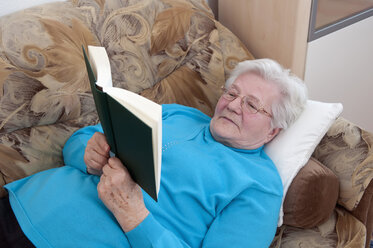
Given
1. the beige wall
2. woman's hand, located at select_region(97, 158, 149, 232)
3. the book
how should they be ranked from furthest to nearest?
the beige wall → woman's hand, located at select_region(97, 158, 149, 232) → the book

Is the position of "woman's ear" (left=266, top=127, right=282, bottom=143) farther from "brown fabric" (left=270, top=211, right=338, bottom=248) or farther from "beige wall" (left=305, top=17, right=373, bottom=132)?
"beige wall" (left=305, top=17, right=373, bottom=132)

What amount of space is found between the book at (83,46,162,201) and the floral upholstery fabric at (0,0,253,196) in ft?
1.51

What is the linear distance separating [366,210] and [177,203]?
0.70 metres

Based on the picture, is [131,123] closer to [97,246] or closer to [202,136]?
[97,246]

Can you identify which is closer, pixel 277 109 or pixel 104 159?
pixel 104 159

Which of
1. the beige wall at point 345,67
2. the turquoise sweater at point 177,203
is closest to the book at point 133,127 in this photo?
the turquoise sweater at point 177,203

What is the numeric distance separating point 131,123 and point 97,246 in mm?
488

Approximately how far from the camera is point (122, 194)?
926 mm

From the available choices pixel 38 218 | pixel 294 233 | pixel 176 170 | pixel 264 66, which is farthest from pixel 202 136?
pixel 38 218

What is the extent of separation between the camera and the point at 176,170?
47.3 inches

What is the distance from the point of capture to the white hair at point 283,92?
4.35 feet

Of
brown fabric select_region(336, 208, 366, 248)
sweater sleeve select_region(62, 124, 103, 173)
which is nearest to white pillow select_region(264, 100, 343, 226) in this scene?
brown fabric select_region(336, 208, 366, 248)

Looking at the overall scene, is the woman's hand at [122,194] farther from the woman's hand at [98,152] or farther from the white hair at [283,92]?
the white hair at [283,92]

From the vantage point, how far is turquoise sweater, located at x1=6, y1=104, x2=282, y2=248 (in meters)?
1.05
